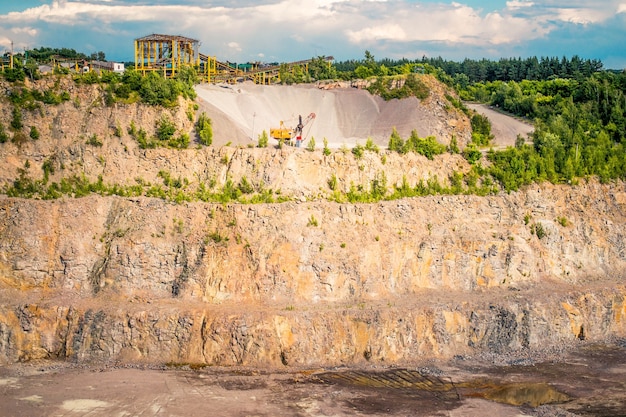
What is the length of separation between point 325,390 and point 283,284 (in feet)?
28.5

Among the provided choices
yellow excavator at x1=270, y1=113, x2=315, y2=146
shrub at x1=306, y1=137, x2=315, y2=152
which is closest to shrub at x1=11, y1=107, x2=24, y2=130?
Answer: yellow excavator at x1=270, y1=113, x2=315, y2=146

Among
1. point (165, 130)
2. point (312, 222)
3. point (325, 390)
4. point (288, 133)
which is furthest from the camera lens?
point (288, 133)

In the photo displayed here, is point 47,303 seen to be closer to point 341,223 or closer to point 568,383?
point 341,223

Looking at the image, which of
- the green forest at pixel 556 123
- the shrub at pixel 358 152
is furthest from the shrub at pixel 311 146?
the green forest at pixel 556 123

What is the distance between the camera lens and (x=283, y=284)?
57.5 metres

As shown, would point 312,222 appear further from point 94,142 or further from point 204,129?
point 94,142

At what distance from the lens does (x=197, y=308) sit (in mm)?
55781

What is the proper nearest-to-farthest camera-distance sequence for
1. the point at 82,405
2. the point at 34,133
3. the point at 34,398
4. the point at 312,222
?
the point at 82,405 → the point at 34,398 → the point at 312,222 → the point at 34,133

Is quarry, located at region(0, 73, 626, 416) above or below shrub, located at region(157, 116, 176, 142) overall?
below

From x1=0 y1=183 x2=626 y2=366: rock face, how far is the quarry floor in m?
1.74

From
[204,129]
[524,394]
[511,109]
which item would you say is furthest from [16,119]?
[511,109]

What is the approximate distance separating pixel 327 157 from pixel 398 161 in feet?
16.2

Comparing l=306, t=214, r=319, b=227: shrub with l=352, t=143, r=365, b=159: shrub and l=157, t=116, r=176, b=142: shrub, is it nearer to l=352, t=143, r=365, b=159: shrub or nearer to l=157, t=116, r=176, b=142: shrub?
l=352, t=143, r=365, b=159: shrub

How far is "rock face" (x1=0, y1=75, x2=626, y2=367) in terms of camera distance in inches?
2168
